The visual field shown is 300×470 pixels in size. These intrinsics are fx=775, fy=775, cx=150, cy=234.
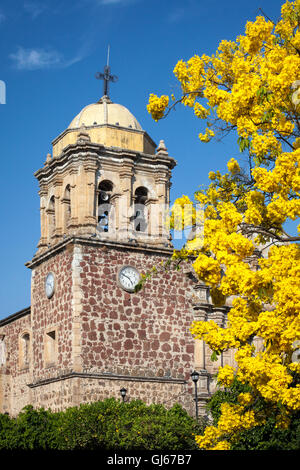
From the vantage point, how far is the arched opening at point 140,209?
983 inches

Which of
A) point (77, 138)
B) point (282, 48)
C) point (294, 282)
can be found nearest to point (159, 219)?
point (77, 138)

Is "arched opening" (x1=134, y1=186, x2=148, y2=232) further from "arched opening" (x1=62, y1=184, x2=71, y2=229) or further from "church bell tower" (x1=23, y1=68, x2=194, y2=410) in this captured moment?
"arched opening" (x1=62, y1=184, x2=71, y2=229)

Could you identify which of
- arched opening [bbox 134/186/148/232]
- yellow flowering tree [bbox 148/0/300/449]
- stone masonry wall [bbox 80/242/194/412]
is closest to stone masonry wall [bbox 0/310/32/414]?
stone masonry wall [bbox 80/242/194/412]

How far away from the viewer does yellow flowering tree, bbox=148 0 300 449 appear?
1105 cm

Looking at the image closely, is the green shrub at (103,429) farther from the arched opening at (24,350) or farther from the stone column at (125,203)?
the arched opening at (24,350)

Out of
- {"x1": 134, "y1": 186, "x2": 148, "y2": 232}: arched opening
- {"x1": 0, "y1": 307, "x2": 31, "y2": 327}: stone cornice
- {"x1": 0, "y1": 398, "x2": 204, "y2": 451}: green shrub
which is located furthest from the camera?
{"x1": 0, "y1": 307, "x2": 31, "y2": 327}: stone cornice

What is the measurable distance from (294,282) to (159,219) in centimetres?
1406

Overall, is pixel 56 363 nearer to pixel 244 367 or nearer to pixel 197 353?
pixel 197 353

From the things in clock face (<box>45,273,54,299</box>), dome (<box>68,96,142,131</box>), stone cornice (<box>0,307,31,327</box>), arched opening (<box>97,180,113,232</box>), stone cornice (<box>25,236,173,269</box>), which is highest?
dome (<box>68,96,142,131</box>)

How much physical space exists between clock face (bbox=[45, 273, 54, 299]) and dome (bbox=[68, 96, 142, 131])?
4.96 m

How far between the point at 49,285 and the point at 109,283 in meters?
2.29

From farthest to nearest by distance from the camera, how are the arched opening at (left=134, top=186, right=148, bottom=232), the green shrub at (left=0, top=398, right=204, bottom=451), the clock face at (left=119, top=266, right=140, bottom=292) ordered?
the arched opening at (left=134, top=186, right=148, bottom=232) → the clock face at (left=119, top=266, right=140, bottom=292) → the green shrub at (left=0, top=398, right=204, bottom=451)

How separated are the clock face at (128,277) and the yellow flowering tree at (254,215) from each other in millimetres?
9973

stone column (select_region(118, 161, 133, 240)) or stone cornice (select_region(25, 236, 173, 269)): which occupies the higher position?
stone column (select_region(118, 161, 133, 240))
